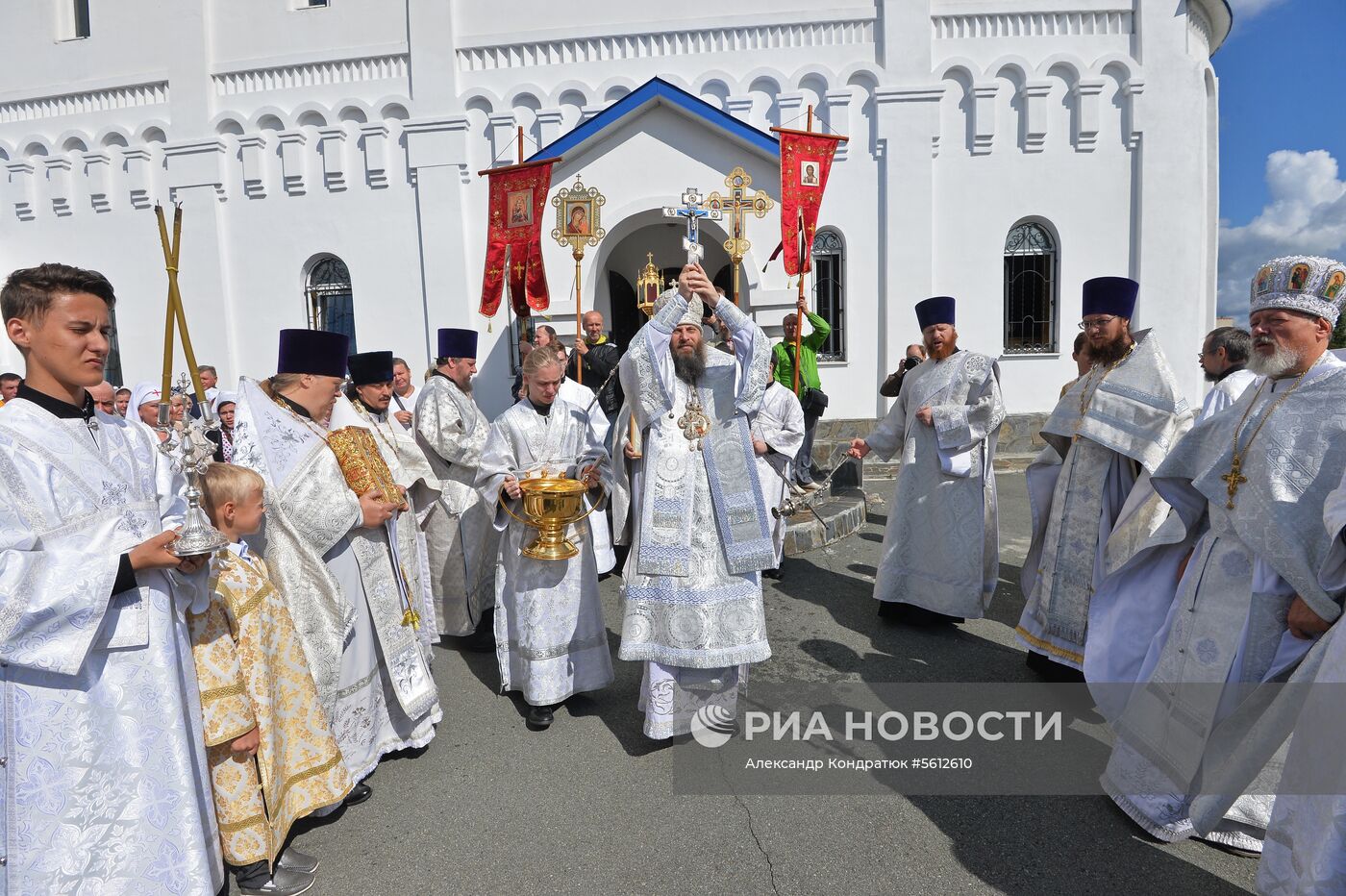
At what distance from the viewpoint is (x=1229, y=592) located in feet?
8.77

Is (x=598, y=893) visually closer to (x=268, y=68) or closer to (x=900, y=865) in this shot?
(x=900, y=865)

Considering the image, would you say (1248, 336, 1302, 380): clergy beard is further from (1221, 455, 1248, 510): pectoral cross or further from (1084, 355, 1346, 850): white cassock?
(1221, 455, 1248, 510): pectoral cross

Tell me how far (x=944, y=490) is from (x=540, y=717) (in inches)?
117

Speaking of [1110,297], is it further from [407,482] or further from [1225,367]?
[407,482]

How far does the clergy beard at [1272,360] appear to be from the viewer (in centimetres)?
264

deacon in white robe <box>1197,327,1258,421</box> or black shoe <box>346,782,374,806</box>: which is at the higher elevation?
deacon in white robe <box>1197,327,1258,421</box>

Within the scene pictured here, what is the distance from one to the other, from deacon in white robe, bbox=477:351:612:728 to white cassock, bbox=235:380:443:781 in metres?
0.59

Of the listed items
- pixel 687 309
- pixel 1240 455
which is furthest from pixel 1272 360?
pixel 687 309

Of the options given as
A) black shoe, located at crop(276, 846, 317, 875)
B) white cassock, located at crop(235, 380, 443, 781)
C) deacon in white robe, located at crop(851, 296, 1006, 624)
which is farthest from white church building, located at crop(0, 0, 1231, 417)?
black shoe, located at crop(276, 846, 317, 875)

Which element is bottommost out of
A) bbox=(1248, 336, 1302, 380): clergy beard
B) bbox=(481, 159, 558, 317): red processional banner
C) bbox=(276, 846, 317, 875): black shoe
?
bbox=(276, 846, 317, 875): black shoe

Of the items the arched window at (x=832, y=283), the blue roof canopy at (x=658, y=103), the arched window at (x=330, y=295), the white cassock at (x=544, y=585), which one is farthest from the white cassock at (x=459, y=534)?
the arched window at (x=330, y=295)

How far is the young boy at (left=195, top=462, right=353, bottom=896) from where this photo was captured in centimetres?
239

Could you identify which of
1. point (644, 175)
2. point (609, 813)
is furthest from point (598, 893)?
point (644, 175)

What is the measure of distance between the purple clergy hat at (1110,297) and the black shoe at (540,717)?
3497 mm
